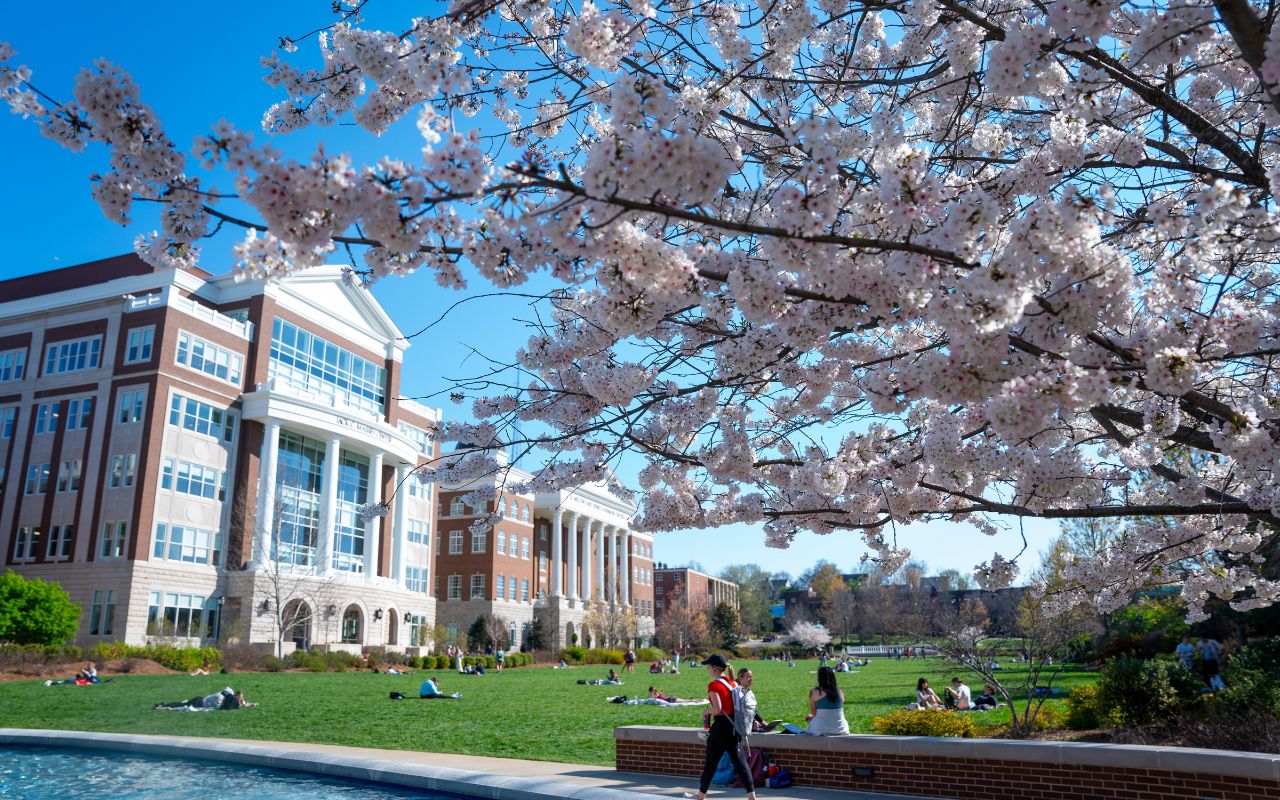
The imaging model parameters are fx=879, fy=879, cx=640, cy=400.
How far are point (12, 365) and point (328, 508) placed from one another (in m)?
17.2

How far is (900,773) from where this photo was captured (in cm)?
909

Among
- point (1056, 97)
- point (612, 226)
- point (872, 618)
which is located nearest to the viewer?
point (612, 226)

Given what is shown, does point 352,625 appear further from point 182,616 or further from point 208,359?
point 208,359

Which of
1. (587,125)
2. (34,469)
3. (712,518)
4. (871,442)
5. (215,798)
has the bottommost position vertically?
(215,798)

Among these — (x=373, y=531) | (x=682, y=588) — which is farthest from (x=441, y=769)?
(x=682, y=588)

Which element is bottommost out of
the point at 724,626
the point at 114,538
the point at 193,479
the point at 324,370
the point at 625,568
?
the point at 724,626

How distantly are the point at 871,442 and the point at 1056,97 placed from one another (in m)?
3.17

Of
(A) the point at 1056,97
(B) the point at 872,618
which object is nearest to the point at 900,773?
(A) the point at 1056,97

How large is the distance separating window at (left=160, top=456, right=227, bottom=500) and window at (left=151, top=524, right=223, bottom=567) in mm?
1818

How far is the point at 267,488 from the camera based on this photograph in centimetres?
4488

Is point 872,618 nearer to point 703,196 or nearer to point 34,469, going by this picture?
point 34,469

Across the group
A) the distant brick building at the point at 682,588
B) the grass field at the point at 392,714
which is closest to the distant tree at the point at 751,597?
the distant brick building at the point at 682,588

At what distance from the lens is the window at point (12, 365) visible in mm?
44688

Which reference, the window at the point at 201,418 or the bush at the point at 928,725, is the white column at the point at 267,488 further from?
the bush at the point at 928,725
